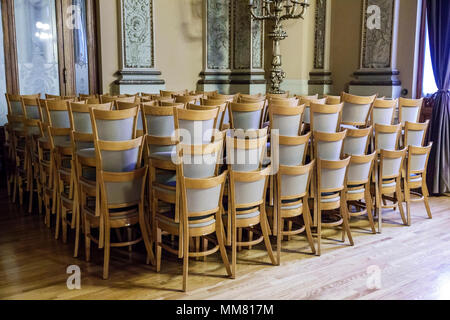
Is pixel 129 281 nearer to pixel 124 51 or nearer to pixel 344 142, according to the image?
pixel 344 142

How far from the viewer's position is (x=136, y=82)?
646cm

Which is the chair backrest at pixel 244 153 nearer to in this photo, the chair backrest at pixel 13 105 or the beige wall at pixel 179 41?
the chair backrest at pixel 13 105

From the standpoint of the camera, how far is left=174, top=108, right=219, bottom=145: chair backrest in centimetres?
309

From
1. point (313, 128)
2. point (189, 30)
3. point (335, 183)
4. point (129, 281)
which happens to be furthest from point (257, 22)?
point (129, 281)

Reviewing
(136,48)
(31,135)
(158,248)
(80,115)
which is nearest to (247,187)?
(158,248)

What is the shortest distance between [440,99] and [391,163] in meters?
1.72

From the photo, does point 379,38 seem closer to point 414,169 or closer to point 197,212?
point 414,169

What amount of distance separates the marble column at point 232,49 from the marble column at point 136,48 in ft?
2.95

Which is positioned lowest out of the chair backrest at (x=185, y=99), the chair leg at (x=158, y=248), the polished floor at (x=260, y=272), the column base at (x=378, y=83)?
the polished floor at (x=260, y=272)

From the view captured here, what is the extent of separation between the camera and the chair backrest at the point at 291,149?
10.5 feet

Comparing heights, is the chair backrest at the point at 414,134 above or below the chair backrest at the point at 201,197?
above

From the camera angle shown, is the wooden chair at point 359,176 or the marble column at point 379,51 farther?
the marble column at point 379,51

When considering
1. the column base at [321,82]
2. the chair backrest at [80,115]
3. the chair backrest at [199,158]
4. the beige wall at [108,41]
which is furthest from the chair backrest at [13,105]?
the column base at [321,82]
